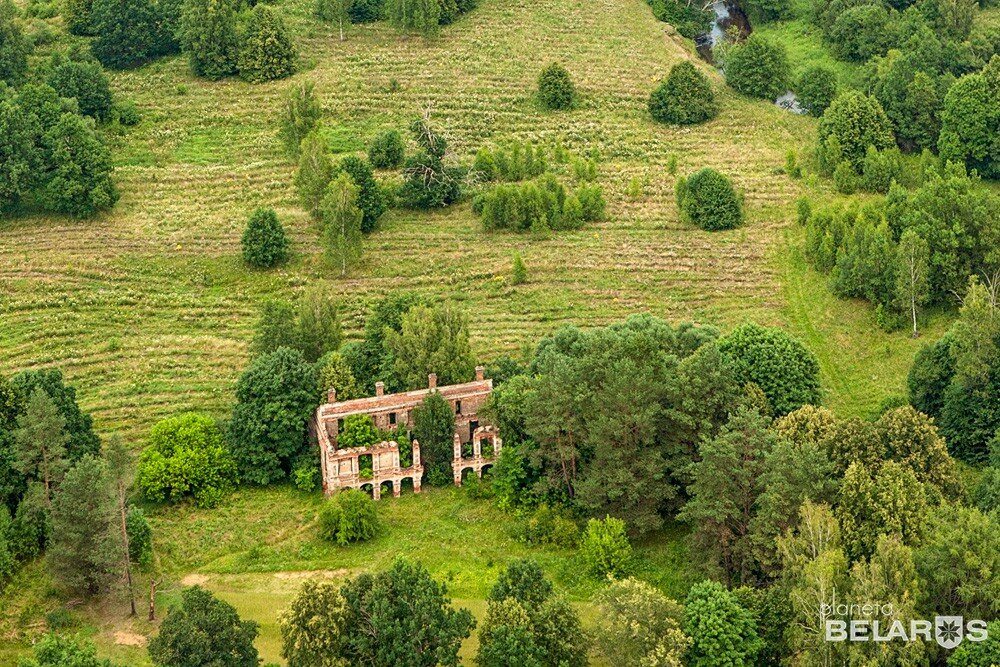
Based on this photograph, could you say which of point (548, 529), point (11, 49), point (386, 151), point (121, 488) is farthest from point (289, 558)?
point (11, 49)

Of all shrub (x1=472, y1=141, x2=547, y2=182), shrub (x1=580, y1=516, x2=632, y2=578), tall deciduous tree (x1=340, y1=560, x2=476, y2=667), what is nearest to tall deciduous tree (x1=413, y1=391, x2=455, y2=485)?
shrub (x1=580, y1=516, x2=632, y2=578)

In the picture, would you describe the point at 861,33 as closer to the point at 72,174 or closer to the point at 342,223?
the point at 342,223

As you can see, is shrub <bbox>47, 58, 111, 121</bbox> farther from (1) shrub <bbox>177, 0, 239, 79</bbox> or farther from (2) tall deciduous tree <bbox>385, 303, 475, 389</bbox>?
(2) tall deciduous tree <bbox>385, 303, 475, 389</bbox>

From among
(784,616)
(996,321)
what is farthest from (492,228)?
(784,616)

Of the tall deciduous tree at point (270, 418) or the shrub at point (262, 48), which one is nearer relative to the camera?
the tall deciduous tree at point (270, 418)

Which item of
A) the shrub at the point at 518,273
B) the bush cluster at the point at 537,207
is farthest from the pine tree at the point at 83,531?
the bush cluster at the point at 537,207

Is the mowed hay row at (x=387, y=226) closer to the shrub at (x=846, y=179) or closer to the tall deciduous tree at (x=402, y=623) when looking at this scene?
the shrub at (x=846, y=179)
